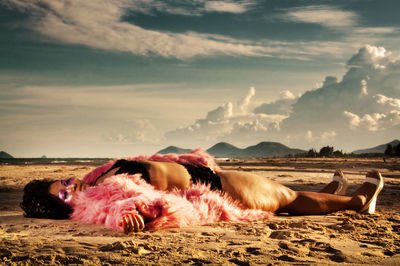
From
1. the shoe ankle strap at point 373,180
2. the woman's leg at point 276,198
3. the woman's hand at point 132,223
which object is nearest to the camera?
the woman's hand at point 132,223

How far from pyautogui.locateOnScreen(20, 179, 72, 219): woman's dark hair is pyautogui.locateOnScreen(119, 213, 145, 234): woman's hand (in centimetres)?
105

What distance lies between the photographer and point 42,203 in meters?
3.53

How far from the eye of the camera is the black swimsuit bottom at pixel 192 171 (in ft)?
11.4

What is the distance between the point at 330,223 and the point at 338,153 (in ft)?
86.1

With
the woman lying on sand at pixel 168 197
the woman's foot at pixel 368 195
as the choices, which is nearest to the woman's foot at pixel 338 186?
the woman's foot at pixel 368 195

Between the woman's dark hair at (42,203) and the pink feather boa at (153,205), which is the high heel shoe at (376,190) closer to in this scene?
the pink feather boa at (153,205)

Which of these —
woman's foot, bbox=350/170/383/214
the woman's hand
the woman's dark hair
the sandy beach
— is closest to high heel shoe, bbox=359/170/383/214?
woman's foot, bbox=350/170/383/214

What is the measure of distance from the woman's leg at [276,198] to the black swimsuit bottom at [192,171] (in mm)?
100

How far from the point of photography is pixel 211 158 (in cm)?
395

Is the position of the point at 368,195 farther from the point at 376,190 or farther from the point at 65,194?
the point at 65,194

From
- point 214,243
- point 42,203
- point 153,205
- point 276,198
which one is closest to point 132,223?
point 153,205

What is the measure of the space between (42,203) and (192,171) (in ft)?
5.29

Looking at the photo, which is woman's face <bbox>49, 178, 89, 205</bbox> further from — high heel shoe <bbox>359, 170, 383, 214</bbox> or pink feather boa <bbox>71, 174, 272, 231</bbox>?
high heel shoe <bbox>359, 170, 383, 214</bbox>

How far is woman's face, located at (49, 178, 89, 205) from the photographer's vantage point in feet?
11.4
